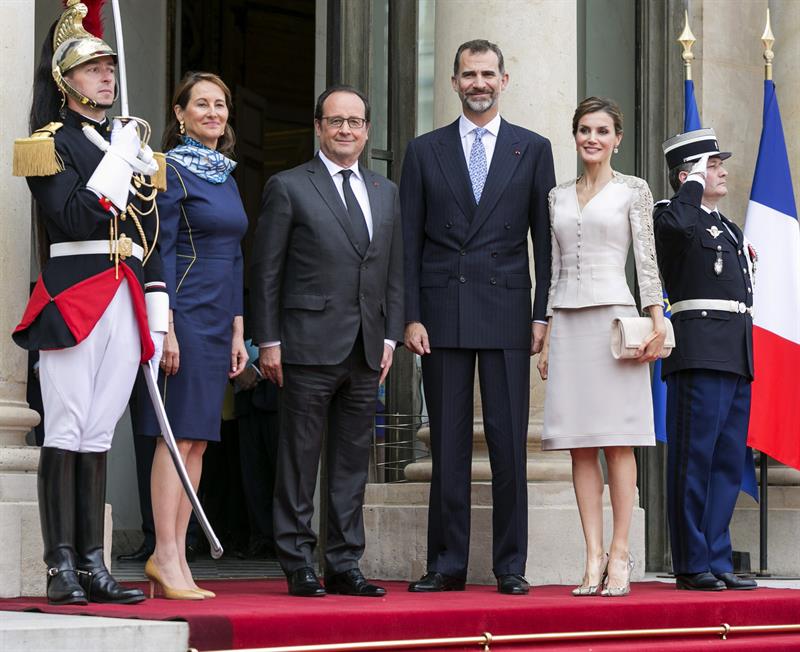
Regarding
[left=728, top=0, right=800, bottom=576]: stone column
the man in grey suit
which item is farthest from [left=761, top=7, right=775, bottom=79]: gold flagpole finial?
the man in grey suit

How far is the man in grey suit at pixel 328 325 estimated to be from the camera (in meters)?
6.84

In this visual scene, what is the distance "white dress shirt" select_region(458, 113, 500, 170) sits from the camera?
7438mm

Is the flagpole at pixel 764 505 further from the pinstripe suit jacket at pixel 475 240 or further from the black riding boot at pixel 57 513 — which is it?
the black riding boot at pixel 57 513

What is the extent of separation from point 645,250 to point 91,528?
2588mm

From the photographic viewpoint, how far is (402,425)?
9.03 m

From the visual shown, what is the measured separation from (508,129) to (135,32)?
4.34 meters

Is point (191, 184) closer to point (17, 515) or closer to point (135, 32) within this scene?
point (17, 515)

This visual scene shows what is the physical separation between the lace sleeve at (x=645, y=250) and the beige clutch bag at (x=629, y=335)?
0.38 feet

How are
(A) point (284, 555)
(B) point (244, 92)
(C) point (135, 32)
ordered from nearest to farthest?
(A) point (284, 555)
(C) point (135, 32)
(B) point (244, 92)

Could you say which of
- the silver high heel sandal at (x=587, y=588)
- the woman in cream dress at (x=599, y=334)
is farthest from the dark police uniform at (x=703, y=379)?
the silver high heel sandal at (x=587, y=588)

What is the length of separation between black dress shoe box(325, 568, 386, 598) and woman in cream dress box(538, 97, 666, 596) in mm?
946

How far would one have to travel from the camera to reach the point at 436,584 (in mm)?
7141

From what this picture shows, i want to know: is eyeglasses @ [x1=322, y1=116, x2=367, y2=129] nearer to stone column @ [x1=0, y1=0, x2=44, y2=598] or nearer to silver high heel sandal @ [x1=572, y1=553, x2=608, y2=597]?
stone column @ [x1=0, y1=0, x2=44, y2=598]

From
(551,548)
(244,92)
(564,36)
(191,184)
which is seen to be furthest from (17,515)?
(244,92)
